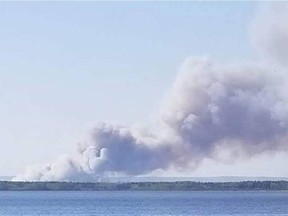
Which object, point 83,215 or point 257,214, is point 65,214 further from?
point 257,214

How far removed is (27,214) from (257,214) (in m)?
30.6

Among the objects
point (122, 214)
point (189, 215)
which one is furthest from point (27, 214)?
point (189, 215)

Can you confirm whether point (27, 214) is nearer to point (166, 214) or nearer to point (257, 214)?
point (166, 214)

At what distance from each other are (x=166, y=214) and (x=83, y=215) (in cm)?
1069

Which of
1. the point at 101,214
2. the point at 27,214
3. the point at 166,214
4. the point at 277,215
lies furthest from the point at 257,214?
the point at 27,214

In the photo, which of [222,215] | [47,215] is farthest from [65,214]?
[222,215]

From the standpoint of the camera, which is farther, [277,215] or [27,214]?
[27,214]

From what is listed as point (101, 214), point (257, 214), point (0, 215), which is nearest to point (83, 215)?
point (101, 214)

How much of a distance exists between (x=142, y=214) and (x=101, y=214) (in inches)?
230

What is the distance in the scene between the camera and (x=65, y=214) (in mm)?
130375

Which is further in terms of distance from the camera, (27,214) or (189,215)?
(27,214)

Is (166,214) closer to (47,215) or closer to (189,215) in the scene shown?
(189,215)

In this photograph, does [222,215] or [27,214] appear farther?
[27,214]

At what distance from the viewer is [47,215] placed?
428ft
